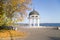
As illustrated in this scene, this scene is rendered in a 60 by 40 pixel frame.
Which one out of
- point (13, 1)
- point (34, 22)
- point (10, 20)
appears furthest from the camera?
point (34, 22)

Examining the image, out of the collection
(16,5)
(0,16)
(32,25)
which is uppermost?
(16,5)

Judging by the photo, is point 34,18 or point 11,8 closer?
point 11,8

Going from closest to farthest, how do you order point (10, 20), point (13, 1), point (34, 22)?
point (13, 1) < point (10, 20) < point (34, 22)

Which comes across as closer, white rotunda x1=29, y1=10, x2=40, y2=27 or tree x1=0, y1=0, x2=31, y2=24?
tree x1=0, y1=0, x2=31, y2=24

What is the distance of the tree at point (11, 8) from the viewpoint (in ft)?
89.7

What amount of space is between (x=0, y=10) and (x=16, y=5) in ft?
9.62

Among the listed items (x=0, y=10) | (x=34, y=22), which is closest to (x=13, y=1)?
(x=0, y=10)

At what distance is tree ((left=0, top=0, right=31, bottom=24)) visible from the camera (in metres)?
27.3

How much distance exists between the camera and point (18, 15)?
98.7 ft

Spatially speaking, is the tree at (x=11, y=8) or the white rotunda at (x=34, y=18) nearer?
the tree at (x=11, y=8)

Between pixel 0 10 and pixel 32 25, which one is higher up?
pixel 0 10

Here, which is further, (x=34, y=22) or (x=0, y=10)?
(x=34, y=22)

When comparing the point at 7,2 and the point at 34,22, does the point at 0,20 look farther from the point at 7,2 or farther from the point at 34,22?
the point at 34,22

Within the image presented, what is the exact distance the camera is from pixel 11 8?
28141 mm
